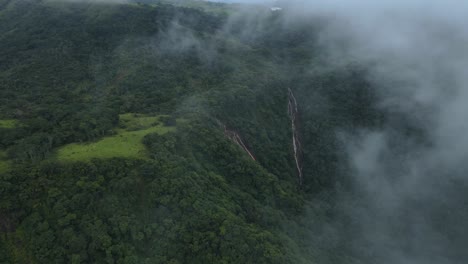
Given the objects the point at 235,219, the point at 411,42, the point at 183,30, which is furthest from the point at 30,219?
the point at 411,42

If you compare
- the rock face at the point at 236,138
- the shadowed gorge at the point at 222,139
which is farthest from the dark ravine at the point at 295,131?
the rock face at the point at 236,138

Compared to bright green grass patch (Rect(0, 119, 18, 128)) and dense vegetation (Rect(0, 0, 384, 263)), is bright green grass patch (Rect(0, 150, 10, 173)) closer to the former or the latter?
dense vegetation (Rect(0, 0, 384, 263))

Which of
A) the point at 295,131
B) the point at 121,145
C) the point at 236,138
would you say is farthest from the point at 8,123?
the point at 295,131

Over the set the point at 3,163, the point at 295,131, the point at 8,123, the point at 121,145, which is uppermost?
the point at 121,145

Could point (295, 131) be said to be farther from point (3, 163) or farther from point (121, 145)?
point (3, 163)

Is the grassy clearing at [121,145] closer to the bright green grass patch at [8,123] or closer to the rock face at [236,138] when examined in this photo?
the bright green grass patch at [8,123]

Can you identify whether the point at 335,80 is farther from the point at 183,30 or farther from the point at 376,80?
the point at 183,30

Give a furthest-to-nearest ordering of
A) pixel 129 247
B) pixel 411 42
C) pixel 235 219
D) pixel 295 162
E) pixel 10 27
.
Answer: pixel 411 42 → pixel 10 27 → pixel 295 162 → pixel 235 219 → pixel 129 247
